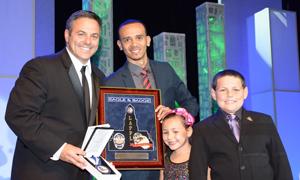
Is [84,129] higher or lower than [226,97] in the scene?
lower

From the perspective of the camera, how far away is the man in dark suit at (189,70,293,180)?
2.60 metres

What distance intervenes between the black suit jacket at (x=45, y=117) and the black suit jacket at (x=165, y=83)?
25.4 inches

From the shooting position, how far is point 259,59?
7570mm

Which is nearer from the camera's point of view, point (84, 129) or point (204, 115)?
point (84, 129)

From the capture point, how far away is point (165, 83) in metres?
3.18

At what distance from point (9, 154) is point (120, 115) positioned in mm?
1829

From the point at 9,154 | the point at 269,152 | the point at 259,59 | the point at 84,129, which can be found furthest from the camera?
the point at 259,59

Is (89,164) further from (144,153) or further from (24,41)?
(24,41)

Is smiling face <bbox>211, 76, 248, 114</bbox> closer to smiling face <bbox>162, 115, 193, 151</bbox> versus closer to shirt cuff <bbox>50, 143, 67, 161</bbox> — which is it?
smiling face <bbox>162, 115, 193, 151</bbox>

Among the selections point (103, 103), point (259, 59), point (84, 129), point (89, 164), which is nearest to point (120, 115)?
point (103, 103)

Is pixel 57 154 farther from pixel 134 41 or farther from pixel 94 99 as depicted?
pixel 134 41

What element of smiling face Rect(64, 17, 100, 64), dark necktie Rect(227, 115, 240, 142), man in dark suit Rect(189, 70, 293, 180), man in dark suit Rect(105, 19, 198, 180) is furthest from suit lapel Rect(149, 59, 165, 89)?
smiling face Rect(64, 17, 100, 64)

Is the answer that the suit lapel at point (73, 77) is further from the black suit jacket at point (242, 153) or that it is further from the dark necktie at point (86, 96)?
the black suit jacket at point (242, 153)

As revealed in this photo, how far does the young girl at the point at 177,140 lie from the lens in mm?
3016
